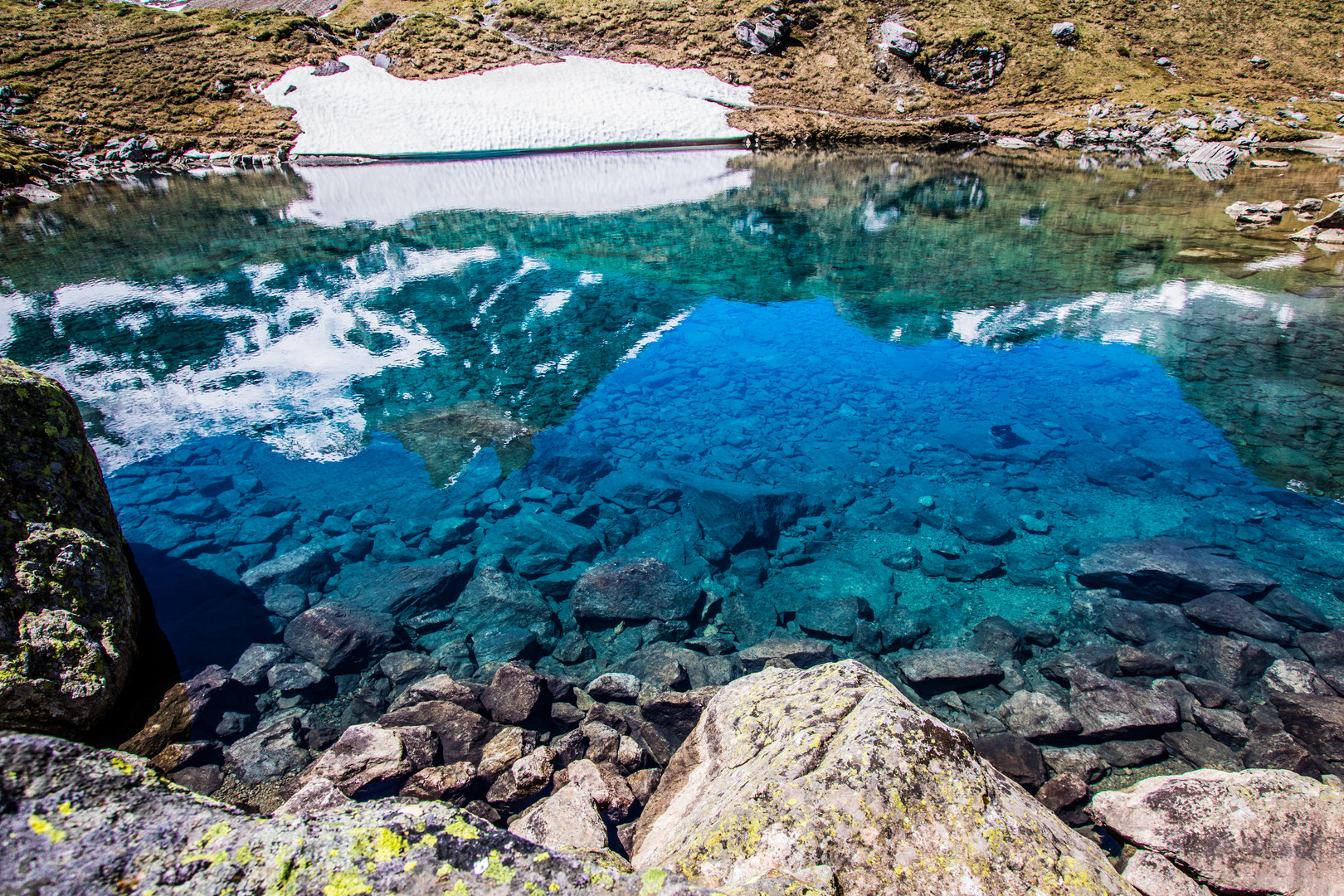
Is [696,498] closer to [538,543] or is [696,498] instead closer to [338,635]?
[538,543]

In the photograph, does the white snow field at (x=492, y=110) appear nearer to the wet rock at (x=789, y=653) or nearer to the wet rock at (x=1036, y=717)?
the wet rock at (x=789, y=653)

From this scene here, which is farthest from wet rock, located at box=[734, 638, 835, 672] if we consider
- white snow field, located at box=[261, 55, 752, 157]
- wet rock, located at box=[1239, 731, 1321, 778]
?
white snow field, located at box=[261, 55, 752, 157]

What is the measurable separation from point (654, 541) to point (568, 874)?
6.01 m

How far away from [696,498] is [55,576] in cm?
618

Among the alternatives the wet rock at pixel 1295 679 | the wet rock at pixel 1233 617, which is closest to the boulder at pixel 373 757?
the wet rock at pixel 1295 679

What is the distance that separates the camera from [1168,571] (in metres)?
6.52

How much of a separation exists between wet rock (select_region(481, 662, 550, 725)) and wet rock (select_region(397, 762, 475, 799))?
0.63m

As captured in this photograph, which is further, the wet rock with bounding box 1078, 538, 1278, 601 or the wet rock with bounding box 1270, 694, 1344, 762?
the wet rock with bounding box 1078, 538, 1278, 601

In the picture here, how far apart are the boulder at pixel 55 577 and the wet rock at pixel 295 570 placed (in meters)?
1.29

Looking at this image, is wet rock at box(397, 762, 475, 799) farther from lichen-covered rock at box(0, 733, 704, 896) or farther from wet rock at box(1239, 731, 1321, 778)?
wet rock at box(1239, 731, 1321, 778)

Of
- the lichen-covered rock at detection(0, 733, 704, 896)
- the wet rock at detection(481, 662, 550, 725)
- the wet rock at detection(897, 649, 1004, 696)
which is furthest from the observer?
the wet rock at detection(897, 649, 1004, 696)

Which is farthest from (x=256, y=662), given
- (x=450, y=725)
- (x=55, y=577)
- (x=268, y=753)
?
(x=450, y=725)

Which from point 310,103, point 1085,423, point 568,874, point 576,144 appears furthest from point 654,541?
point 310,103

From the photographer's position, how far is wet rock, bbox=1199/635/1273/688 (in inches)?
211
